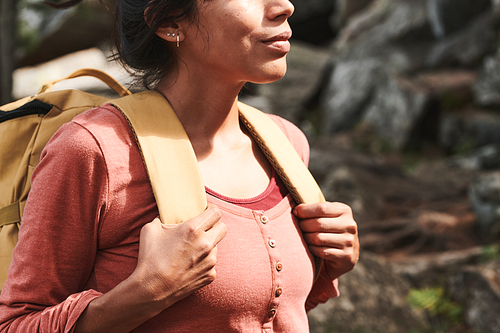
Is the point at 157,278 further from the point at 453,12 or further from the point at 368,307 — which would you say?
the point at 453,12

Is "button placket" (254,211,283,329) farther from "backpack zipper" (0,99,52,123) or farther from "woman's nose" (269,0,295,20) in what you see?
"backpack zipper" (0,99,52,123)

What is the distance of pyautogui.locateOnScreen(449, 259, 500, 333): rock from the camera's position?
322cm

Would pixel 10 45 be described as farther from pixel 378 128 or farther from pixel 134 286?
pixel 378 128

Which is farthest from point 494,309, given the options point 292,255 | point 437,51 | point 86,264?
point 437,51

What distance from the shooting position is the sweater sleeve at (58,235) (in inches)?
42.6

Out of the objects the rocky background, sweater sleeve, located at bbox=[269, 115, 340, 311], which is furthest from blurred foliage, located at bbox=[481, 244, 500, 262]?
sweater sleeve, located at bbox=[269, 115, 340, 311]

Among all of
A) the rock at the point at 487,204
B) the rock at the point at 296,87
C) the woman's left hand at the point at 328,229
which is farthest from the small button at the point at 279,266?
the rock at the point at 296,87

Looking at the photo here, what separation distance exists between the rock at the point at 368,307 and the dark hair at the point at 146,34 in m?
1.93

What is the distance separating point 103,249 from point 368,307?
7.38ft

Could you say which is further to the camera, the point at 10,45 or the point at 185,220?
the point at 10,45

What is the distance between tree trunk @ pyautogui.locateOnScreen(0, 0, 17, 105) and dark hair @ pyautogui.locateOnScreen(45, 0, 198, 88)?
3000mm

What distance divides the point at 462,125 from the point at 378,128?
175 cm

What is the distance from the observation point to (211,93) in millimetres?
1387

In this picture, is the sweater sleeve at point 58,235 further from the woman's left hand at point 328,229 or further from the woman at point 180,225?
the woman's left hand at point 328,229
